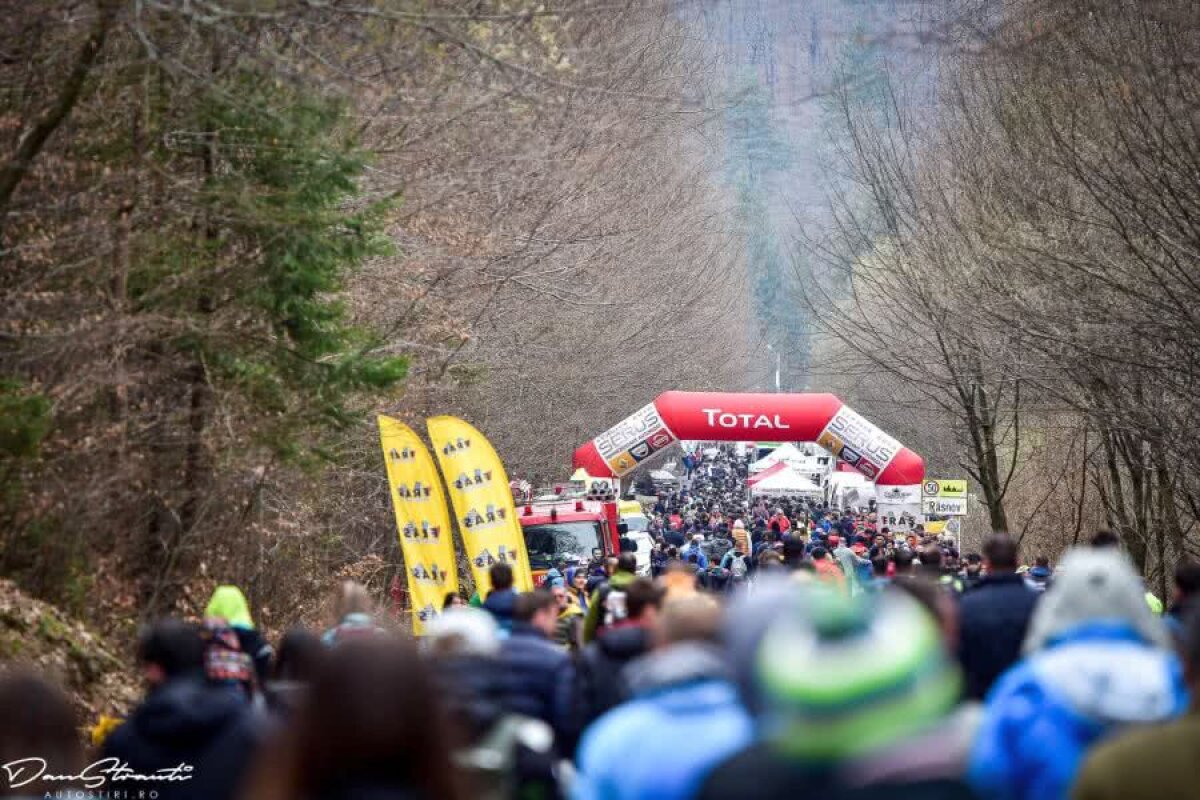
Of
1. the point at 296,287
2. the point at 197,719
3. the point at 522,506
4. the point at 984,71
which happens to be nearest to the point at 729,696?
the point at 197,719

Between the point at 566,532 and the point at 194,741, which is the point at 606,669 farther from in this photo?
the point at 566,532

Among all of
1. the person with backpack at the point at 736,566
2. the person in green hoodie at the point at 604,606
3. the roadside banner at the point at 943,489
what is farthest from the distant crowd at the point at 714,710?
the roadside banner at the point at 943,489

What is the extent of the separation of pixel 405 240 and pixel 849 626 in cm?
1895

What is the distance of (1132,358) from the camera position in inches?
820

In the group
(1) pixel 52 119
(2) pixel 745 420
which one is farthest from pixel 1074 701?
(2) pixel 745 420

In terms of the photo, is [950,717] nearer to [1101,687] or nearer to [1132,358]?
[1101,687]

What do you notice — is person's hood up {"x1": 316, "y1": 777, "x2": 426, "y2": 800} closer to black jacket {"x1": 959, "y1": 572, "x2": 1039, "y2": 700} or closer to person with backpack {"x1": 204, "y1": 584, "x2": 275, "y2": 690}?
person with backpack {"x1": 204, "y1": 584, "x2": 275, "y2": 690}

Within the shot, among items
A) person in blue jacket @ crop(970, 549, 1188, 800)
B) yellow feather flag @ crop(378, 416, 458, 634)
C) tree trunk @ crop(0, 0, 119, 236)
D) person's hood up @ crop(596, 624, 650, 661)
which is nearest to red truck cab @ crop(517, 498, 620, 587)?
yellow feather flag @ crop(378, 416, 458, 634)

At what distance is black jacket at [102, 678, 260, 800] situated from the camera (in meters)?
4.87

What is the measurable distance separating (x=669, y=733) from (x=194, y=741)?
5.89ft

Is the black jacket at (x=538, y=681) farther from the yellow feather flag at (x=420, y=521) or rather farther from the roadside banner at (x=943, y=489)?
the roadside banner at (x=943, y=489)

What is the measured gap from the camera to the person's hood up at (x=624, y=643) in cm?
697

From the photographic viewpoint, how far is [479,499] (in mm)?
17641

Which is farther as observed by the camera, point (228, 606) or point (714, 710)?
point (228, 606)
